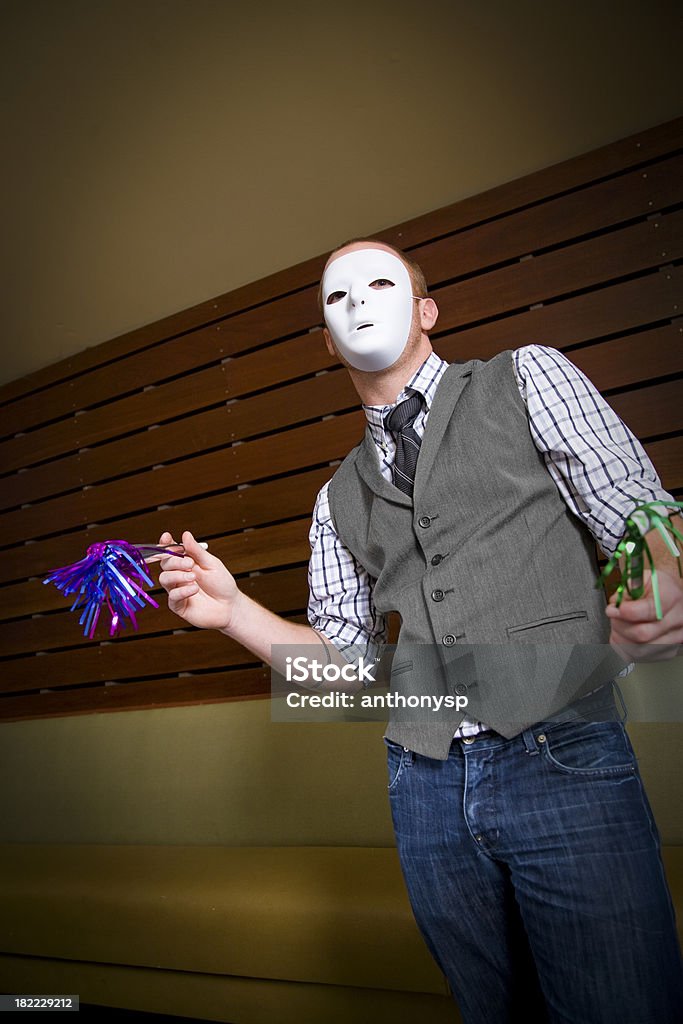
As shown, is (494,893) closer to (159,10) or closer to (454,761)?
(454,761)

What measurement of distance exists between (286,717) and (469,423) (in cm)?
44

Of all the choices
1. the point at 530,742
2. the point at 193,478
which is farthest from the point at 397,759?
the point at 193,478

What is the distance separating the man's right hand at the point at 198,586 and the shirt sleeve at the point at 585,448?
44 cm

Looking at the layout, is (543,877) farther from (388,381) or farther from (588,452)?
(388,381)

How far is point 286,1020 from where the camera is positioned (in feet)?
6.15

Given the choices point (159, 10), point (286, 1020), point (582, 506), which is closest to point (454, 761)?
point (582, 506)

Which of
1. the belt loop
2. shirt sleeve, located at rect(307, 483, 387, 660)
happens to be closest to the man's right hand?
shirt sleeve, located at rect(307, 483, 387, 660)

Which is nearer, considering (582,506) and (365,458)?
(582,506)

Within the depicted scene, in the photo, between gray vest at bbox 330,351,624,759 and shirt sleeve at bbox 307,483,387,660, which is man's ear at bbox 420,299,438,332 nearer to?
gray vest at bbox 330,351,624,759

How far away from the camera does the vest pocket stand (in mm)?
883

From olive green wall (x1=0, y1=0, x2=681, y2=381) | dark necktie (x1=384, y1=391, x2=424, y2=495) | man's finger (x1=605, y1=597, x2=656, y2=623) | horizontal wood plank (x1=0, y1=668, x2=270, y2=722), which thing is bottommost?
man's finger (x1=605, y1=597, x2=656, y2=623)

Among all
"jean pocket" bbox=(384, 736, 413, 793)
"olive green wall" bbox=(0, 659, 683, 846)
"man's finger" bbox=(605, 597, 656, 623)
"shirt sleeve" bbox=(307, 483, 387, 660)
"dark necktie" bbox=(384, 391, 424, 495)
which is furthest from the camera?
"olive green wall" bbox=(0, 659, 683, 846)

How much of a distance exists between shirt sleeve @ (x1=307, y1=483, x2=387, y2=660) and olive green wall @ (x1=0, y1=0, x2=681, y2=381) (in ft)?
5.76

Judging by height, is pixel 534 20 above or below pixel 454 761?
above
